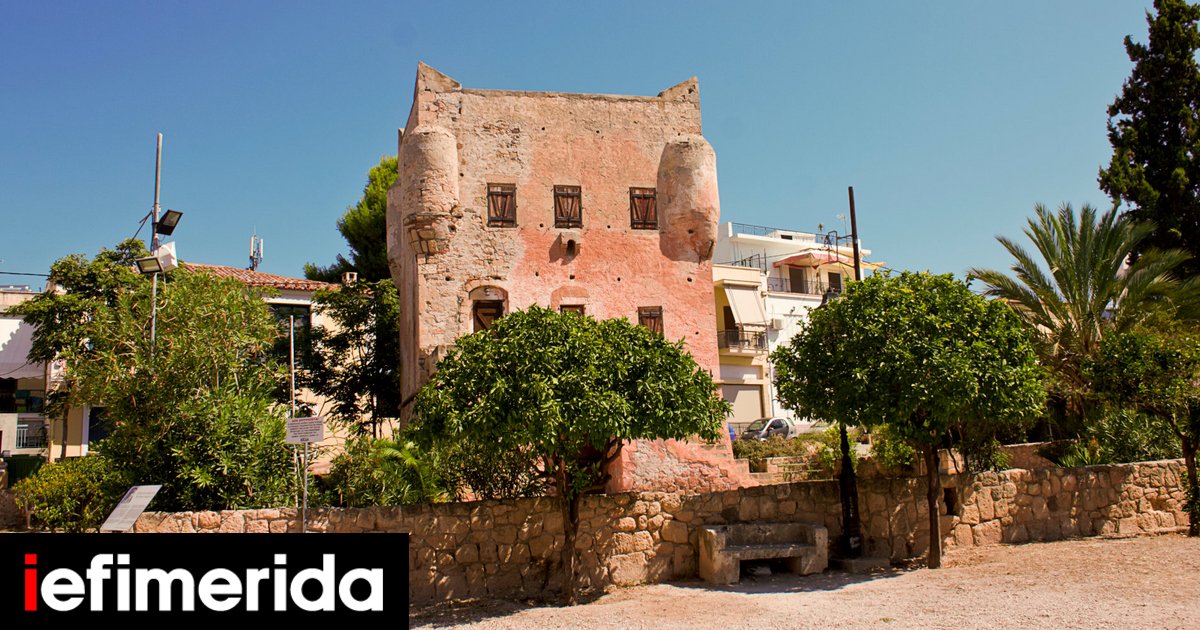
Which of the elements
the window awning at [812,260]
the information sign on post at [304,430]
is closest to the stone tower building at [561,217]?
the information sign on post at [304,430]

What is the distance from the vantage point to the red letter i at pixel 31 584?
558 centimetres

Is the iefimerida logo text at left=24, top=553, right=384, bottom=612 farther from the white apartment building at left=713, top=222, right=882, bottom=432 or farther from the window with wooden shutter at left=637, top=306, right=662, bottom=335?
the white apartment building at left=713, top=222, right=882, bottom=432

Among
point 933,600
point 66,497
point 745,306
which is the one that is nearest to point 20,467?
point 66,497

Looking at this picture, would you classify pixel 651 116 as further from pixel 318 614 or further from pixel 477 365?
pixel 318 614

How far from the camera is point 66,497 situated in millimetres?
16281

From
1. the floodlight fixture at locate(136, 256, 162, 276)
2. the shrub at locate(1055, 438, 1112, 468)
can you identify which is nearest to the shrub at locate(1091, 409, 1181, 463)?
the shrub at locate(1055, 438, 1112, 468)

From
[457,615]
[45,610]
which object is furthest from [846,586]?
[45,610]

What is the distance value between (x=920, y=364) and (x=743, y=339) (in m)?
23.1

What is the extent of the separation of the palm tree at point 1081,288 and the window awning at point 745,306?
15022 mm

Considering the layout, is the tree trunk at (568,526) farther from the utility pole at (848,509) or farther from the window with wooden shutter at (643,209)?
the window with wooden shutter at (643,209)

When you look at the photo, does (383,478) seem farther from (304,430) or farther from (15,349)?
(15,349)

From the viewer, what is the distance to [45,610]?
18.4ft

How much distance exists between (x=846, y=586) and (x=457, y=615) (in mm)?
5261

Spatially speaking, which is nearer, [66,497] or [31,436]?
[66,497]
